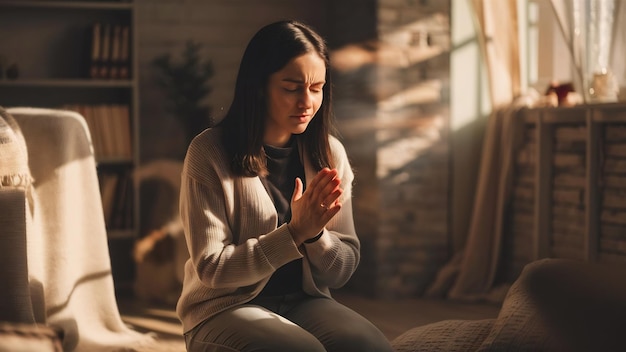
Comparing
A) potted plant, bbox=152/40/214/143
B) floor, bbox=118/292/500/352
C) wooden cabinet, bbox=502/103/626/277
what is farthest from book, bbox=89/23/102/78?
wooden cabinet, bbox=502/103/626/277

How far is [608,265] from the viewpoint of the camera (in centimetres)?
124

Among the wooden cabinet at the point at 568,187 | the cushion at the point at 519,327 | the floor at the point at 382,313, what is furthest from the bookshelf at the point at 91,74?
the cushion at the point at 519,327

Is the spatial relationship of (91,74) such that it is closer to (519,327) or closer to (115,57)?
(115,57)

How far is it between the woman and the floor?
66.0 inches

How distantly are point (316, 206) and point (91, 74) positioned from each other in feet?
10.2

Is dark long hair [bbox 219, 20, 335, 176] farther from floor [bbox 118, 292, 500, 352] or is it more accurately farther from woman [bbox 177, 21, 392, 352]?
floor [bbox 118, 292, 500, 352]

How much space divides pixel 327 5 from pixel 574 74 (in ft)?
4.99

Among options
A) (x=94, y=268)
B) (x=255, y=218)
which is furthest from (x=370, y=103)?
(x=255, y=218)

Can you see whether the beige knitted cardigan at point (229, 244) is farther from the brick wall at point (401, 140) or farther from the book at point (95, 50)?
the book at point (95, 50)

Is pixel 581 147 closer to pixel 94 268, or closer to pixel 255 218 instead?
pixel 94 268

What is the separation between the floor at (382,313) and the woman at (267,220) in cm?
168

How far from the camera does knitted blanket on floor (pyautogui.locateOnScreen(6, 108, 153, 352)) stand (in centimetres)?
262

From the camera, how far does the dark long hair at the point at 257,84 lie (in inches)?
71.7

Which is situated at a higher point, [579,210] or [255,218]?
[255,218]
